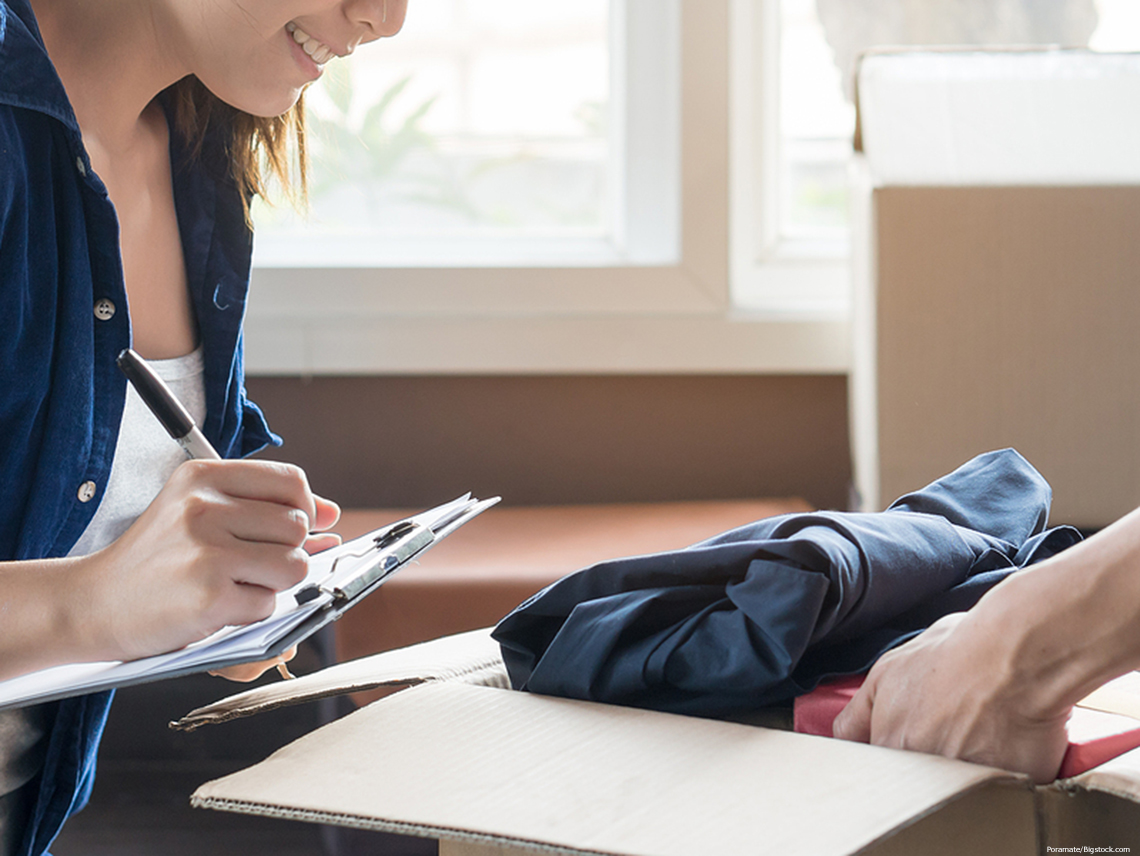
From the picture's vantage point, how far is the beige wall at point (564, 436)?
145cm

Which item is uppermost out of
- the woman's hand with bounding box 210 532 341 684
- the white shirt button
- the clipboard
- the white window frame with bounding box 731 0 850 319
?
the white window frame with bounding box 731 0 850 319

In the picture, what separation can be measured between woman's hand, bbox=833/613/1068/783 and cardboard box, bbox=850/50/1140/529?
78cm

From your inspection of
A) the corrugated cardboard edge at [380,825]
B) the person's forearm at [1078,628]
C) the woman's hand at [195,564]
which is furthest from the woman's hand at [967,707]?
the woman's hand at [195,564]

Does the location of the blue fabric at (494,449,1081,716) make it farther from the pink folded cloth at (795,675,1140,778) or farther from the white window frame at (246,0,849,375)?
the white window frame at (246,0,849,375)

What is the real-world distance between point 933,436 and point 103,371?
0.86m

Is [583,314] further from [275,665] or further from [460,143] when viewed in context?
[275,665]

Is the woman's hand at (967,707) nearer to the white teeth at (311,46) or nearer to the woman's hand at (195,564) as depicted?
the woman's hand at (195,564)

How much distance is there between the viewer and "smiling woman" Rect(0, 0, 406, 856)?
485 mm

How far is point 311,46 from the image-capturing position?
72 cm

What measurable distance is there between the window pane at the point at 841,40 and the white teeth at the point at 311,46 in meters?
0.92

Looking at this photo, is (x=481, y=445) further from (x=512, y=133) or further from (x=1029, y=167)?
(x=1029, y=167)

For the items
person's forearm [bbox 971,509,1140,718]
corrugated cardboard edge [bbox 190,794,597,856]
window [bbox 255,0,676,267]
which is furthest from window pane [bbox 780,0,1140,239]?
corrugated cardboard edge [bbox 190,794,597,856]

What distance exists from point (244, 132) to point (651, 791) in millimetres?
721

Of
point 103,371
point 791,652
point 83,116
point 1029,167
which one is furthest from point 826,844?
point 1029,167
